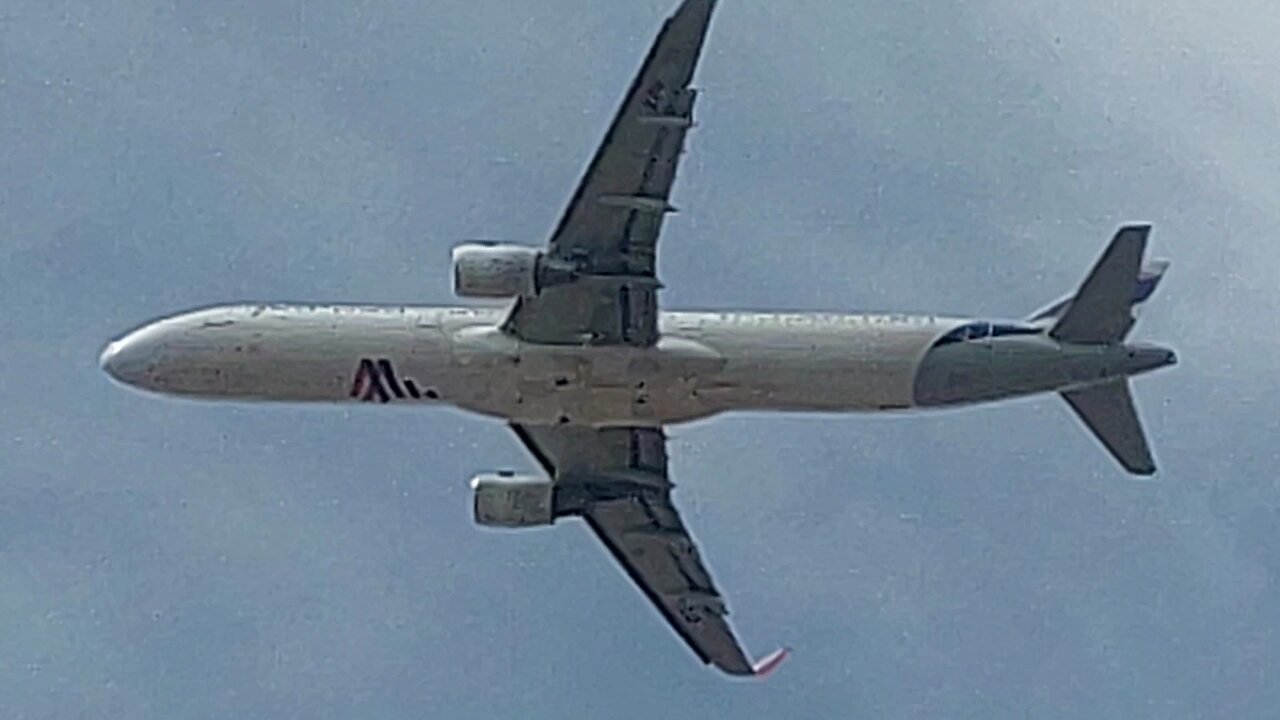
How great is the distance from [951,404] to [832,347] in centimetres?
391

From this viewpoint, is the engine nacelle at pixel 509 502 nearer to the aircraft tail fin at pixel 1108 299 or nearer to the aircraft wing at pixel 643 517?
the aircraft wing at pixel 643 517

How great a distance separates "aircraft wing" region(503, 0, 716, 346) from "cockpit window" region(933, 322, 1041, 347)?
8500 millimetres

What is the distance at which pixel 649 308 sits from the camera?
7531 cm

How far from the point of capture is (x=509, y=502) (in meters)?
80.6

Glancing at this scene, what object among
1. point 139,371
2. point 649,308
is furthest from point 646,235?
point 139,371

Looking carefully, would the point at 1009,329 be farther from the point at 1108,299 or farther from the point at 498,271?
the point at 498,271

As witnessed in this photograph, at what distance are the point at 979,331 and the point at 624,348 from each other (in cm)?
1029

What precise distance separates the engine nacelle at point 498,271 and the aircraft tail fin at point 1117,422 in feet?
51.7

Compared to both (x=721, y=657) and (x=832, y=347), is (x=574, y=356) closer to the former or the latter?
(x=832, y=347)

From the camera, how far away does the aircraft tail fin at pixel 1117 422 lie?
7425 cm

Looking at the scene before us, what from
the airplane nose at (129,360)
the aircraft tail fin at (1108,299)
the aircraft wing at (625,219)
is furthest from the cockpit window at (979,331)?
the airplane nose at (129,360)

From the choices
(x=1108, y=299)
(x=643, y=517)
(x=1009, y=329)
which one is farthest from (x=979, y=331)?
(x=643, y=517)

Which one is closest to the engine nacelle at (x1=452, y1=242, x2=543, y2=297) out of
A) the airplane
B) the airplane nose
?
the airplane

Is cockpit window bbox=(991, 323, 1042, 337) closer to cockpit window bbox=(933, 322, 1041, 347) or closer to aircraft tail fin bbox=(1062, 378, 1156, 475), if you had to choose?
cockpit window bbox=(933, 322, 1041, 347)
